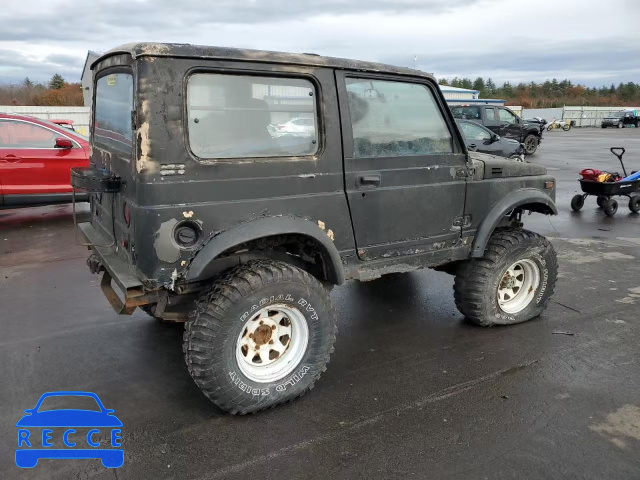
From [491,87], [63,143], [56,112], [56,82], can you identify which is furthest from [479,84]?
[63,143]

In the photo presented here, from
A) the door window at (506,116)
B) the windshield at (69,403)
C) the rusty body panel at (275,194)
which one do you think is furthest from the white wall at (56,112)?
the rusty body panel at (275,194)

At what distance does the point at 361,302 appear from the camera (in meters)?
5.06

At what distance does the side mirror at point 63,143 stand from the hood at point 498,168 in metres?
6.57

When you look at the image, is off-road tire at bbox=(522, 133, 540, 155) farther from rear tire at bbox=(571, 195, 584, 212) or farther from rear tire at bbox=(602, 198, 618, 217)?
rear tire at bbox=(602, 198, 618, 217)

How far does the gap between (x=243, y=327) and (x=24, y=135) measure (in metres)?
6.92

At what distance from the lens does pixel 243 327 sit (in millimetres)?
3000

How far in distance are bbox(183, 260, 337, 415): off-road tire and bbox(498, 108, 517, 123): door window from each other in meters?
18.1

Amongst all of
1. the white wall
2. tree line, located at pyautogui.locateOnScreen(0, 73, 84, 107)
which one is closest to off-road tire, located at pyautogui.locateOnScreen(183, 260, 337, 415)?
the white wall

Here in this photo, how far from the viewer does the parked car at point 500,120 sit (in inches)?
736

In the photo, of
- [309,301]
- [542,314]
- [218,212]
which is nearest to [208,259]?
[218,212]

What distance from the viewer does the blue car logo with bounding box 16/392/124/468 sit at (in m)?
2.76

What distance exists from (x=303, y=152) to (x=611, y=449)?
8.00ft

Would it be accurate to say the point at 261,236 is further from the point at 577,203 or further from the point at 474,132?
the point at 474,132

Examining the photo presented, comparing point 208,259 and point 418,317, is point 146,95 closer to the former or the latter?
point 208,259
